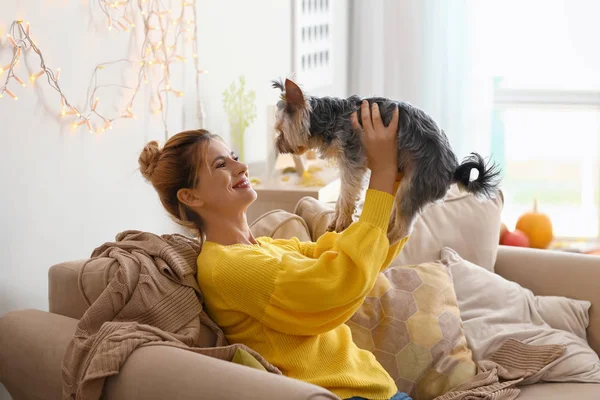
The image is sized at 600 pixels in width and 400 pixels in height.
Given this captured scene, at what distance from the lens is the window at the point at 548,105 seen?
4.46 meters

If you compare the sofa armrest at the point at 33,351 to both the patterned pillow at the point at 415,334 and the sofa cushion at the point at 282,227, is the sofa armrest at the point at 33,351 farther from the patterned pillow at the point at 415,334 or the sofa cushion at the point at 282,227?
the patterned pillow at the point at 415,334

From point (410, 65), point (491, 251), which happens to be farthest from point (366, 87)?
point (491, 251)

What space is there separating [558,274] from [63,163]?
1.64 meters

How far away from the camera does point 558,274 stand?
264 centimetres

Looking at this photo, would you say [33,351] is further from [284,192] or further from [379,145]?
[284,192]

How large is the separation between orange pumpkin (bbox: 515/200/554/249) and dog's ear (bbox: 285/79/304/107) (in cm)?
274

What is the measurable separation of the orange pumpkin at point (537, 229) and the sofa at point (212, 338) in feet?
4.45

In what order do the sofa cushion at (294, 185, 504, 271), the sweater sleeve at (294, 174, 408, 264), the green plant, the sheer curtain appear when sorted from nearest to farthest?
the sweater sleeve at (294, 174, 408, 264), the sofa cushion at (294, 185, 504, 271), the green plant, the sheer curtain

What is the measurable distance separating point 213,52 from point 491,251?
136cm

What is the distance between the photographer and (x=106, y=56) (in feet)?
8.16

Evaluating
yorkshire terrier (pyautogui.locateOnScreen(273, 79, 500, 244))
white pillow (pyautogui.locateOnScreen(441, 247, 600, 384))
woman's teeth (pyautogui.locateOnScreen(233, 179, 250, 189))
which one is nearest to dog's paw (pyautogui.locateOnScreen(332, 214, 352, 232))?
yorkshire terrier (pyautogui.locateOnScreen(273, 79, 500, 244))

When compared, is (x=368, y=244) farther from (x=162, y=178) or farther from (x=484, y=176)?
(x=162, y=178)

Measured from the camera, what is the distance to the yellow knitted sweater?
1.64 metres

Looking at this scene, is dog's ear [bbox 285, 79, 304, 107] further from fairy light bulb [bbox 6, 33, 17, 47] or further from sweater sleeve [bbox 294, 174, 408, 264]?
fairy light bulb [bbox 6, 33, 17, 47]
